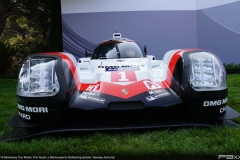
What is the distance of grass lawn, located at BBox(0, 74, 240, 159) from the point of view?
2.17 meters

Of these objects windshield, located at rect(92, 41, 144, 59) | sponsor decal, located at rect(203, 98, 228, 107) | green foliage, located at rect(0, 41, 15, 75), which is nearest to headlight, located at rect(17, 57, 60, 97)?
windshield, located at rect(92, 41, 144, 59)

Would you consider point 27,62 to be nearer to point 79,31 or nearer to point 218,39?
point 79,31

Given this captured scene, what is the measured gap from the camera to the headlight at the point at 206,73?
277 cm

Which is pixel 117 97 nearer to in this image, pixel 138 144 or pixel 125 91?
A: pixel 125 91

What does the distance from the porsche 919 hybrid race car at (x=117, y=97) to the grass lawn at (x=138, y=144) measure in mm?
89

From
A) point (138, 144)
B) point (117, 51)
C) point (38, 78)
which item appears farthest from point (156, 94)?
point (117, 51)

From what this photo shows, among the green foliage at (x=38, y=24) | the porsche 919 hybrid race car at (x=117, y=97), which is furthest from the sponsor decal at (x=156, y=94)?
the green foliage at (x=38, y=24)

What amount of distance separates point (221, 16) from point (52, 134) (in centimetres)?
831

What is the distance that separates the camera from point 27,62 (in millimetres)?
2947

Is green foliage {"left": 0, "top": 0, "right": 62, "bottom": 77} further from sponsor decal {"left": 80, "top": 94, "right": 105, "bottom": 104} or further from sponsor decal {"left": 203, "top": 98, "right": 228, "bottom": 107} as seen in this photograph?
sponsor decal {"left": 203, "top": 98, "right": 228, "bottom": 107}

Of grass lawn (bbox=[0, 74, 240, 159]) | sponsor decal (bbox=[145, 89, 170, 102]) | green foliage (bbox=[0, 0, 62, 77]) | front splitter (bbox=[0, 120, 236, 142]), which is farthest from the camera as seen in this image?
green foliage (bbox=[0, 0, 62, 77])

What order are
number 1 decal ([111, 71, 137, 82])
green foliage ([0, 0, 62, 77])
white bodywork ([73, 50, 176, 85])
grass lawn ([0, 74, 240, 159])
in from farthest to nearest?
green foliage ([0, 0, 62, 77]), white bodywork ([73, 50, 176, 85]), number 1 decal ([111, 71, 137, 82]), grass lawn ([0, 74, 240, 159])

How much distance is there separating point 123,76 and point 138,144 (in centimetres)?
87

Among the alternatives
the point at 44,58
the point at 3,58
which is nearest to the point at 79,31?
the point at 3,58
